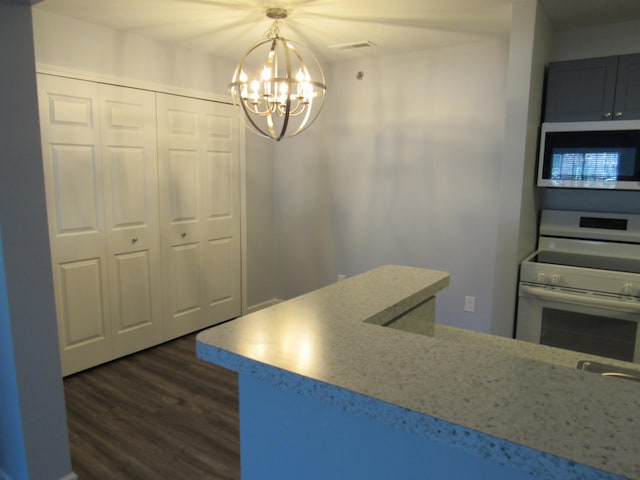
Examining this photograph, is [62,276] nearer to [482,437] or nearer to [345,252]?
[345,252]

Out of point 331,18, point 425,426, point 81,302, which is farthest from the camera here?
point 81,302

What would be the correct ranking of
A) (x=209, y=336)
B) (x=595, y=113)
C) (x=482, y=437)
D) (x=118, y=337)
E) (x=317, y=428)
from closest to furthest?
(x=482, y=437)
(x=317, y=428)
(x=209, y=336)
(x=595, y=113)
(x=118, y=337)

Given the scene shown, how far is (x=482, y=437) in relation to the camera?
2.15ft

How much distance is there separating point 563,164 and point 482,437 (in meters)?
2.61

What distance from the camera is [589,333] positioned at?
2.62 metres

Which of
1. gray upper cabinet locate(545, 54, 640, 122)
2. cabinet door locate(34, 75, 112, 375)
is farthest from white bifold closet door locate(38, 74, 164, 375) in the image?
gray upper cabinet locate(545, 54, 640, 122)

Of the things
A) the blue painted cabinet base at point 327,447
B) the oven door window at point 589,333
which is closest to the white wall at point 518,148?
the oven door window at point 589,333

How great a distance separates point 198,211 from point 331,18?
186 cm

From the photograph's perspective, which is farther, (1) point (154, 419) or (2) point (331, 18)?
(2) point (331, 18)

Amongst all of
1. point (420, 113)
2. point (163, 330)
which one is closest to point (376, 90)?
point (420, 113)

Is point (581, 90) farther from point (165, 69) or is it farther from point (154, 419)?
point (154, 419)

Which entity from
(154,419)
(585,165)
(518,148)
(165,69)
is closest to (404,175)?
(518,148)

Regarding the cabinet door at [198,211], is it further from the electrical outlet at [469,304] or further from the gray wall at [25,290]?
the electrical outlet at [469,304]

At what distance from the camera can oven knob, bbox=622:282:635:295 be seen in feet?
8.16
